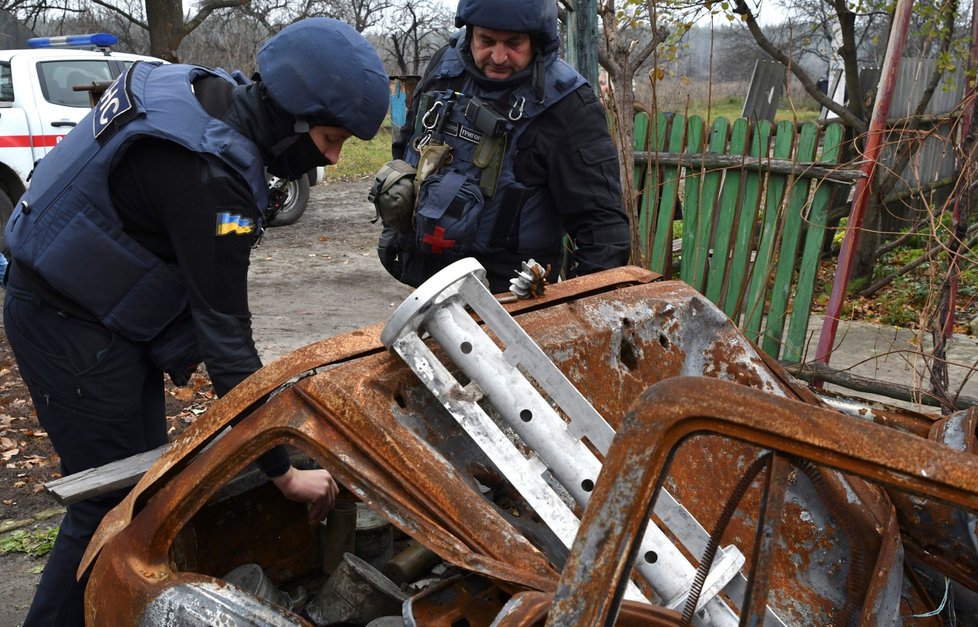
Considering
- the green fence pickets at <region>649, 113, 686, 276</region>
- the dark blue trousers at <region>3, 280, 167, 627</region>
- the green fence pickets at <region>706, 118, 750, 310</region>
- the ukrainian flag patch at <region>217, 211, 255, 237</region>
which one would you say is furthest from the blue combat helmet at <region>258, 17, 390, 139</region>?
the green fence pickets at <region>649, 113, 686, 276</region>

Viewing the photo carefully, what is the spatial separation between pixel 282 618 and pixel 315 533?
80cm

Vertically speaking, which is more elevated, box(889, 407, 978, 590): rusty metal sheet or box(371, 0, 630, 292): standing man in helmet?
box(371, 0, 630, 292): standing man in helmet

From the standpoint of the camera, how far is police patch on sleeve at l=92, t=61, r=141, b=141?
216cm

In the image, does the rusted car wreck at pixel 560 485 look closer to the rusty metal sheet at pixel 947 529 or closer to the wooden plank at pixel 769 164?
the rusty metal sheet at pixel 947 529

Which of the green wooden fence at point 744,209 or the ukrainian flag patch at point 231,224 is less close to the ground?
the ukrainian flag patch at point 231,224

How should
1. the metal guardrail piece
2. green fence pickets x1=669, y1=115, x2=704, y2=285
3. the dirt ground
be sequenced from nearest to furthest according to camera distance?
the metal guardrail piece → the dirt ground → green fence pickets x1=669, y1=115, x2=704, y2=285

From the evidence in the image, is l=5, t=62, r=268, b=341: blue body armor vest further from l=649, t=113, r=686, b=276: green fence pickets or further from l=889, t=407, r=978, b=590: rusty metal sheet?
l=649, t=113, r=686, b=276: green fence pickets

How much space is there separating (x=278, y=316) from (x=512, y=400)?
5397 mm

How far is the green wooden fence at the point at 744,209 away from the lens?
16.4ft

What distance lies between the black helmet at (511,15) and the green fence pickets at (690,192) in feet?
8.42

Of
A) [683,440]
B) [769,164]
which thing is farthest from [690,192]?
[683,440]

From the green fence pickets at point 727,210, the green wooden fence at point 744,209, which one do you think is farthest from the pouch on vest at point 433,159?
the green fence pickets at point 727,210

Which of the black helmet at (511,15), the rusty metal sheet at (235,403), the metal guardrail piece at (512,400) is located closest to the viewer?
the metal guardrail piece at (512,400)

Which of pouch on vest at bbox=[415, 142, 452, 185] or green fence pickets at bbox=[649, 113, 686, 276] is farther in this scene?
green fence pickets at bbox=[649, 113, 686, 276]
